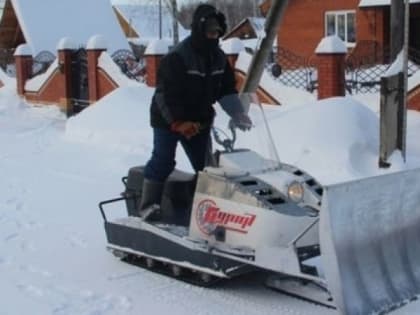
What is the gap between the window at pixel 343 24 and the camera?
29781 millimetres

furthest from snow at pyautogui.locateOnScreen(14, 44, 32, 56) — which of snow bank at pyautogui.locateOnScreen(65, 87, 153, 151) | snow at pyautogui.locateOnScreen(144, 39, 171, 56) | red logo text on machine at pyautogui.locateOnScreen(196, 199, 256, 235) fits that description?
red logo text on machine at pyautogui.locateOnScreen(196, 199, 256, 235)

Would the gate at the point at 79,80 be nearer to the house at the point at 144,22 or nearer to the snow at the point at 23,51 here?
the snow at the point at 23,51

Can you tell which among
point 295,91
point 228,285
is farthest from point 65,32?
point 228,285

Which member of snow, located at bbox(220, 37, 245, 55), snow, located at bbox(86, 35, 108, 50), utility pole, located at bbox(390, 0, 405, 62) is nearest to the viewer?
utility pole, located at bbox(390, 0, 405, 62)

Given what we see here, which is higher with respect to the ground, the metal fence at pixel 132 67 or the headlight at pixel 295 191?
the headlight at pixel 295 191

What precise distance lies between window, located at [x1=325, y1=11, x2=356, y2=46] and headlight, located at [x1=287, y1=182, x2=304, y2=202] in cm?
2482

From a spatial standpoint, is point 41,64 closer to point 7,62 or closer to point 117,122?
point 7,62

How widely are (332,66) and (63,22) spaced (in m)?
18.1

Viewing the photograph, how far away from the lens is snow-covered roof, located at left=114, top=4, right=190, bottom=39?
5041cm

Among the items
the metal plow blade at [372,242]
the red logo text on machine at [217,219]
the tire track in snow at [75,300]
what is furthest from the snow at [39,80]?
the metal plow blade at [372,242]

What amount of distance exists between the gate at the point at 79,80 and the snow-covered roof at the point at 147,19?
2561cm

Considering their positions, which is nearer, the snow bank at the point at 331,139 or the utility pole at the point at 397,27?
the snow bank at the point at 331,139

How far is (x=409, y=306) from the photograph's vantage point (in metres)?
5.20

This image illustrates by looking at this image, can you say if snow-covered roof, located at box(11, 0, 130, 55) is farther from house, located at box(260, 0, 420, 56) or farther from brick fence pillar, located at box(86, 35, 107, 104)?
brick fence pillar, located at box(86, 35, 107, 104)
